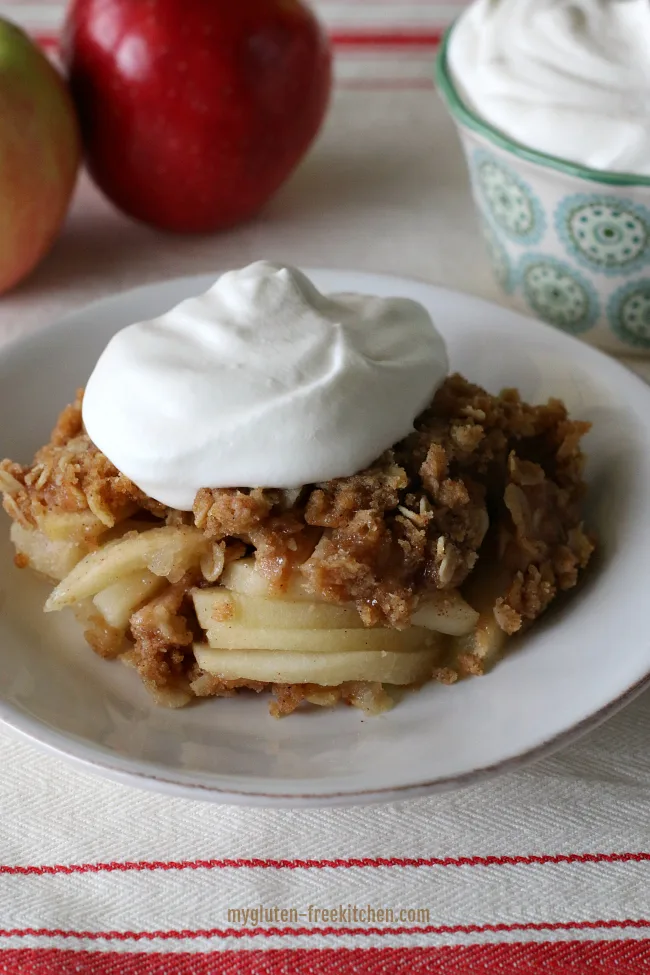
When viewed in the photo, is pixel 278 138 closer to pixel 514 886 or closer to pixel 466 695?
pixel 466 695

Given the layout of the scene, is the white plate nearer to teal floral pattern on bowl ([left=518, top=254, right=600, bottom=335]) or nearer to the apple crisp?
the apple crisp

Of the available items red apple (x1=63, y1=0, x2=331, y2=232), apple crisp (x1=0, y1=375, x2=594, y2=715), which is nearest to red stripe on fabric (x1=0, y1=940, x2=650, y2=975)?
apple crisp (x1=0, y1=375, x2=594, y2=715)

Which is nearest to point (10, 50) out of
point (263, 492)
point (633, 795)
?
point (263, 492)

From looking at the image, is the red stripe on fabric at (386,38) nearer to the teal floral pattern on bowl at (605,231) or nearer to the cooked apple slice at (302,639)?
the teal floral pattern on bowl at (605,231)

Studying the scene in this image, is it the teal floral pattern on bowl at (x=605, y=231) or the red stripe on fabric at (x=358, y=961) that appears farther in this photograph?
the teal floral pattern on bowl at (x=605, y=231)

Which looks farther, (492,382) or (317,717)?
(492,382)

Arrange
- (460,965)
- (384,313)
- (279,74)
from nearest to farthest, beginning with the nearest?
(460,965)
(384,313)
(279,74)

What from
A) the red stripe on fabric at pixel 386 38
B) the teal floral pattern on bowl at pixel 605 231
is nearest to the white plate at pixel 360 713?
the teal floral pattern on bowl at pixel 605 231
